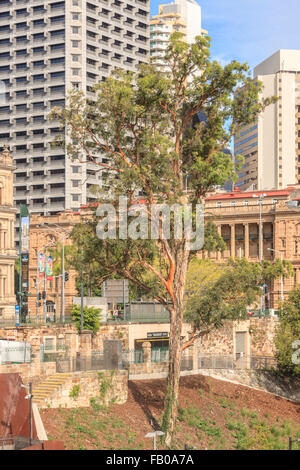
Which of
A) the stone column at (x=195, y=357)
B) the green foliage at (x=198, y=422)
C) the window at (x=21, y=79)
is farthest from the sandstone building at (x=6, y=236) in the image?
the window at (x=21, y=79)

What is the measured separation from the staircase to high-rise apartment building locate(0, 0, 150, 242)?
95.7m

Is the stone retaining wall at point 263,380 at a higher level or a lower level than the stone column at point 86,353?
lower

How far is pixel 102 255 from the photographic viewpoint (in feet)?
148

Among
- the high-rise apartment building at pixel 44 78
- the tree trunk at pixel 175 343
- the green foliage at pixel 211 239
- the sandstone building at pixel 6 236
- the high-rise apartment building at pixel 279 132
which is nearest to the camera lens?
the tree trunk at pixel 175 343

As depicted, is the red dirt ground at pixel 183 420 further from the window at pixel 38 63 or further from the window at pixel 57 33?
the window at pixel 57 33

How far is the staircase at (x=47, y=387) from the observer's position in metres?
41.9

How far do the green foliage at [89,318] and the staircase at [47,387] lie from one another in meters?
18.0

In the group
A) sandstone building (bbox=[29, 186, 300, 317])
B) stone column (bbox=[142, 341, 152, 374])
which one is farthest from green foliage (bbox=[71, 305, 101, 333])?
sandstone building (bbox=[29, 186, 300, 317])

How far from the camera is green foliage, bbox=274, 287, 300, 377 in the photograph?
6219cm

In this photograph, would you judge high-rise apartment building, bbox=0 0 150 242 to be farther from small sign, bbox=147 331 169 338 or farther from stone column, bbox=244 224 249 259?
small sign, bbox=147 331 169 338

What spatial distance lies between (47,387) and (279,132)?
129m

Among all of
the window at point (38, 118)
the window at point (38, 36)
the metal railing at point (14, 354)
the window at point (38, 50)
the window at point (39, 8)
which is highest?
the window at point (39, 8)

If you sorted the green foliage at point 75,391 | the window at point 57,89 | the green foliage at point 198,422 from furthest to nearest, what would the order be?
the window at point 57,89 < the green foliage at point 198,422 < the green foliage at point 75,391
